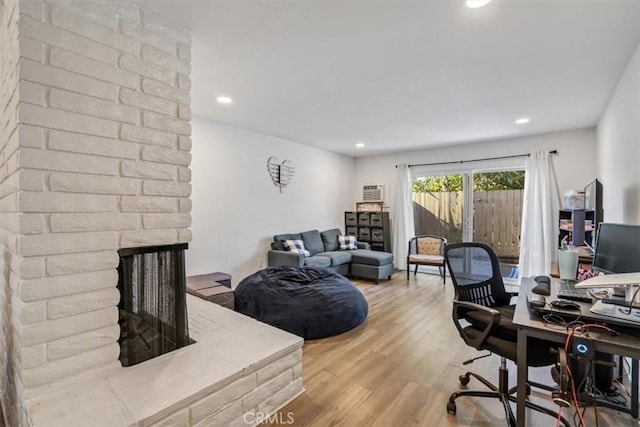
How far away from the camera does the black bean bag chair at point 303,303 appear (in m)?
2.76

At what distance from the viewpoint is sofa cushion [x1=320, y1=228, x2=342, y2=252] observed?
5.35 meters

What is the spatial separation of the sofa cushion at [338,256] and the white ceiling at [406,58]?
7.03ft

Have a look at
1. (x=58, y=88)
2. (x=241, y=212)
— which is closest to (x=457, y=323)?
(x=58, y=88)

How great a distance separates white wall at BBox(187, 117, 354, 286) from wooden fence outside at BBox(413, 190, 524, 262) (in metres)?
2.05

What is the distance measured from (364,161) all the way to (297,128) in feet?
8.49

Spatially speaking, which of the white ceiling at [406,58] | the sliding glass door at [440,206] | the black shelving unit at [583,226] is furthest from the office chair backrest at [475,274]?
the sliding glass door at [440,206]

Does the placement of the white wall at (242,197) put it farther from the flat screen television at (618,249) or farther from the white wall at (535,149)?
the flat screen television at (618,249)

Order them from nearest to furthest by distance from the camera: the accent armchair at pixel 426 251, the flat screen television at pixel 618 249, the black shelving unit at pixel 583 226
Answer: the flat screen television at pixel 618 249 → the black shelving unit at pixel 583 226 → the accent armchair at pixel 426 251

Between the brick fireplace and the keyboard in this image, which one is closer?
the brick fireplace

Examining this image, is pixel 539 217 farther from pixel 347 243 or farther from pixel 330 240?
pixel 330 240

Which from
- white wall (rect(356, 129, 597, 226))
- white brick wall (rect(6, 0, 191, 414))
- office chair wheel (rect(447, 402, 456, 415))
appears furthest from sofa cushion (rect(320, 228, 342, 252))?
white brick wall (rect(6, 0, 191, 414))

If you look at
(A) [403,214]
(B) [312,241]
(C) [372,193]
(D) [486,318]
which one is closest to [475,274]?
(D) [486,318]

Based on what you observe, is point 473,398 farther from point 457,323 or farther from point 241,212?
point 241,212

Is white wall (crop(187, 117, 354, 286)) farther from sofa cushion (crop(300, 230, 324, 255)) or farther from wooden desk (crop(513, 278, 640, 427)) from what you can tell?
wooden desk (crop(513, 278, 640, 427))
